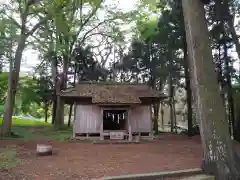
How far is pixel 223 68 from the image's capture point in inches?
661

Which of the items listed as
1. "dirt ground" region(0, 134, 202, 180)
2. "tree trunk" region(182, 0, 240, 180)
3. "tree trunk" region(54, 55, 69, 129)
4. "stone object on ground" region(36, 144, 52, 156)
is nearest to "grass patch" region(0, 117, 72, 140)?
"tree trunk" region(54, 55, 69, 129)

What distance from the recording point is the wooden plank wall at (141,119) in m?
16.5

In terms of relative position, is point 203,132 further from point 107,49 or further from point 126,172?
point 107,49

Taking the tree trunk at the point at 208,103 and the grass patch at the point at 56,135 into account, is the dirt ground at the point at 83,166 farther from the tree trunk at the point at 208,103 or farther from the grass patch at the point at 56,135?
the grass patch at the point at 56,135

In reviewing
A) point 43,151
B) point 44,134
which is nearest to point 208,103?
point 43,151

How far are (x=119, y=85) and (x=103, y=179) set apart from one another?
1219 cm

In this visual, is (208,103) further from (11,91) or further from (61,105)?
(61,105)

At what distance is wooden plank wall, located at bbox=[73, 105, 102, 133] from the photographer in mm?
15984

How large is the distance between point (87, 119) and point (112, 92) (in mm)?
2323

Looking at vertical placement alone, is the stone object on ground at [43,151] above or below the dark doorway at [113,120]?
below

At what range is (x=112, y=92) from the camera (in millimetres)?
16328

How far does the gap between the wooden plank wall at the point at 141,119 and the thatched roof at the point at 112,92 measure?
95 centimetres

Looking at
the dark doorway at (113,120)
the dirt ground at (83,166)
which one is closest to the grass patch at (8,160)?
the dirt ground at (83,166)

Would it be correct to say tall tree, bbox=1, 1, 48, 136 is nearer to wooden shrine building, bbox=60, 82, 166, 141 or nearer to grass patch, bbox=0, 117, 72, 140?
grass patch, bbox=0, 117, 72, 140
